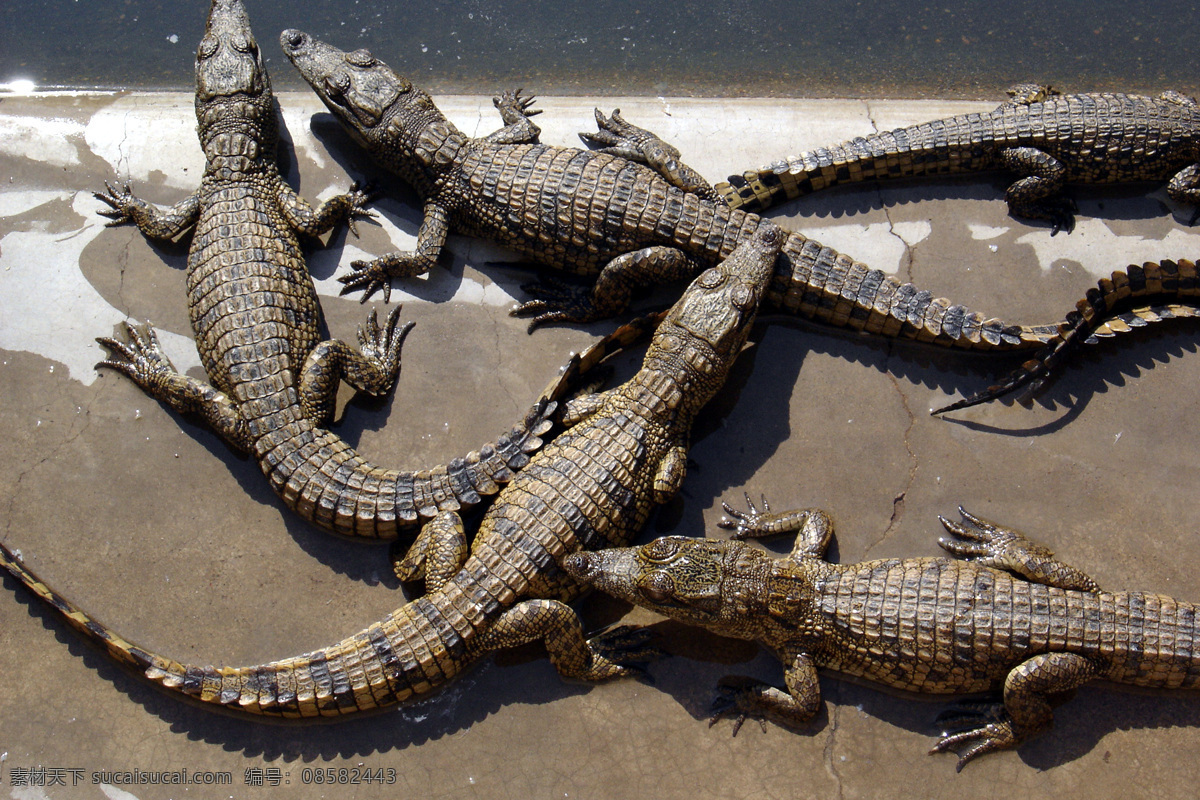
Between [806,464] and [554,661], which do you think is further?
[806,464]

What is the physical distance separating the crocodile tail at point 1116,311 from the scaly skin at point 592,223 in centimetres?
2

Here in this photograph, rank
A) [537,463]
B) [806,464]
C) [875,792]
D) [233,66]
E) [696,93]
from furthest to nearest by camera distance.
Result: [696,93], [233,66], [806,464], [537,463], [875,792]

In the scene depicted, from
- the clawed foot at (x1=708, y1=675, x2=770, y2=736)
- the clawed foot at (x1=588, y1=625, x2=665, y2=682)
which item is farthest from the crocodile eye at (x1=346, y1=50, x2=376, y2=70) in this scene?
the clawed foot at (x1=708, y1=675, x2=770, y2=736)

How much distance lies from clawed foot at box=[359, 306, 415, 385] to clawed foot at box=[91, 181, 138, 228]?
197 centimetres

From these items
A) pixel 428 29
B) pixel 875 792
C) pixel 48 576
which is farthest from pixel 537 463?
pixel 428 29

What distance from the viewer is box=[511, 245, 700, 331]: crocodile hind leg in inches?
207

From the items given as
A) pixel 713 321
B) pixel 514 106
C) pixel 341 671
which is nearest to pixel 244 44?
pixel 514 106

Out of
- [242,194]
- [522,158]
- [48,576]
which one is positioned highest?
[522,158]

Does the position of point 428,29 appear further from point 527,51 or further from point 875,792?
point 875,792

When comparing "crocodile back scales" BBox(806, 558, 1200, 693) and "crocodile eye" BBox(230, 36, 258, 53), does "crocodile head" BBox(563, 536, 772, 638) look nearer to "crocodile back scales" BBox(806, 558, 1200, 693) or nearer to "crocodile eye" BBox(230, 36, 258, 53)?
"crocodile back scales" BBox(806, 558, 1200, 693)

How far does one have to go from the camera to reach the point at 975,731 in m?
4.31

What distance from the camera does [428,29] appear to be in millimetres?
7012

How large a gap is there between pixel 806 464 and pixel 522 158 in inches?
110

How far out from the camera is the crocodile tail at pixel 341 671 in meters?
4.20
